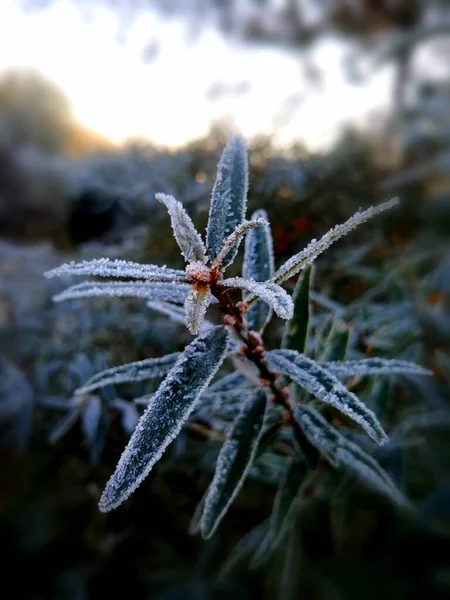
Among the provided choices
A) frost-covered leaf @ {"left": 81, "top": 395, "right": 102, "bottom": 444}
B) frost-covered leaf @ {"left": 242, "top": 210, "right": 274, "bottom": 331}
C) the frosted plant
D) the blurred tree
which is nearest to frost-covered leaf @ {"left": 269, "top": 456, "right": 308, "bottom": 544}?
the frosted plant

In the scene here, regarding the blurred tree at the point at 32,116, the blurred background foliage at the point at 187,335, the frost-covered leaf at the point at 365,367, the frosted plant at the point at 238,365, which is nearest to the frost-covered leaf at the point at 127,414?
the blurred background foliage at the point at 187,335

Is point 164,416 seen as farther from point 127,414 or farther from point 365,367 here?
point 127,414

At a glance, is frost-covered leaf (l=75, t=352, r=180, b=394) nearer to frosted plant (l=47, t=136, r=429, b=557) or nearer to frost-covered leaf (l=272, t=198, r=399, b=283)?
frosted plant (l=47, t=136, r=429, b=557)

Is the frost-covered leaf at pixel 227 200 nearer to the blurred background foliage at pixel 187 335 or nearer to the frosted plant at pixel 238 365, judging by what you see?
the frosted plant at pixel 238 365

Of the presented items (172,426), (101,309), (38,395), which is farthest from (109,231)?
(172,426)

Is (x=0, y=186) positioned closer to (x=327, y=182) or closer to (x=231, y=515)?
(x=327, y=182)

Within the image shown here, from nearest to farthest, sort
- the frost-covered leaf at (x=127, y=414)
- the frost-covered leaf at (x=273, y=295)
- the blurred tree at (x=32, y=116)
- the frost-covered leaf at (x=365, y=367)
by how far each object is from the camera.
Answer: the frost-covered leaf at (x=273, y=295) → the frost-covered leaf at (x=365, y=367) → the frost-covered leaf at (x=127, y=414) → the blurred tree at (x=32, y=116)
